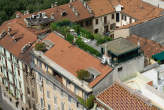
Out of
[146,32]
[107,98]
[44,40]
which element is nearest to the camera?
[107,98]

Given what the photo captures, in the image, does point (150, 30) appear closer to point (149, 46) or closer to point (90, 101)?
point (149, 46)

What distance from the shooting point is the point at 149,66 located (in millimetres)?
70625

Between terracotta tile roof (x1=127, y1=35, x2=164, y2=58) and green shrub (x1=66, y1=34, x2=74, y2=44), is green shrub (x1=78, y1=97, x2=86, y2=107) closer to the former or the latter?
green shrub (x1=66, y1=34, x2=74, y2=44)

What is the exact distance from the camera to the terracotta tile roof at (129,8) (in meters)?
101

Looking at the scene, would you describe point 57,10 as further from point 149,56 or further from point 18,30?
point 149,56

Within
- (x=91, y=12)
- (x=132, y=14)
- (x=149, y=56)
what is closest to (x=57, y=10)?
(x=91, y=12)

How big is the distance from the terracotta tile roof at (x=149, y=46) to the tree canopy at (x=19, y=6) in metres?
46.6

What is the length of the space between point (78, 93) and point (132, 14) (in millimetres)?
43015

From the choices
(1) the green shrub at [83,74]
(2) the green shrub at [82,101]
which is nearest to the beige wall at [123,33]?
(1) the green shrub at [83,74]

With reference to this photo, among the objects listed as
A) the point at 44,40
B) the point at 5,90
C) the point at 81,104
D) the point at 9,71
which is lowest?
the point at 5,90

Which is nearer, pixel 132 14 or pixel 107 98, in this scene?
pixel 107 98

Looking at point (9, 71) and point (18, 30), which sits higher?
point (18, 30)

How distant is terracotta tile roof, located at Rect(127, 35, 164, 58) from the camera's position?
80344mm

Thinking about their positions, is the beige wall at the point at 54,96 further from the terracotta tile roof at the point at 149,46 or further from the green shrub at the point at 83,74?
the terracotta tile roof at the point at 149,46
